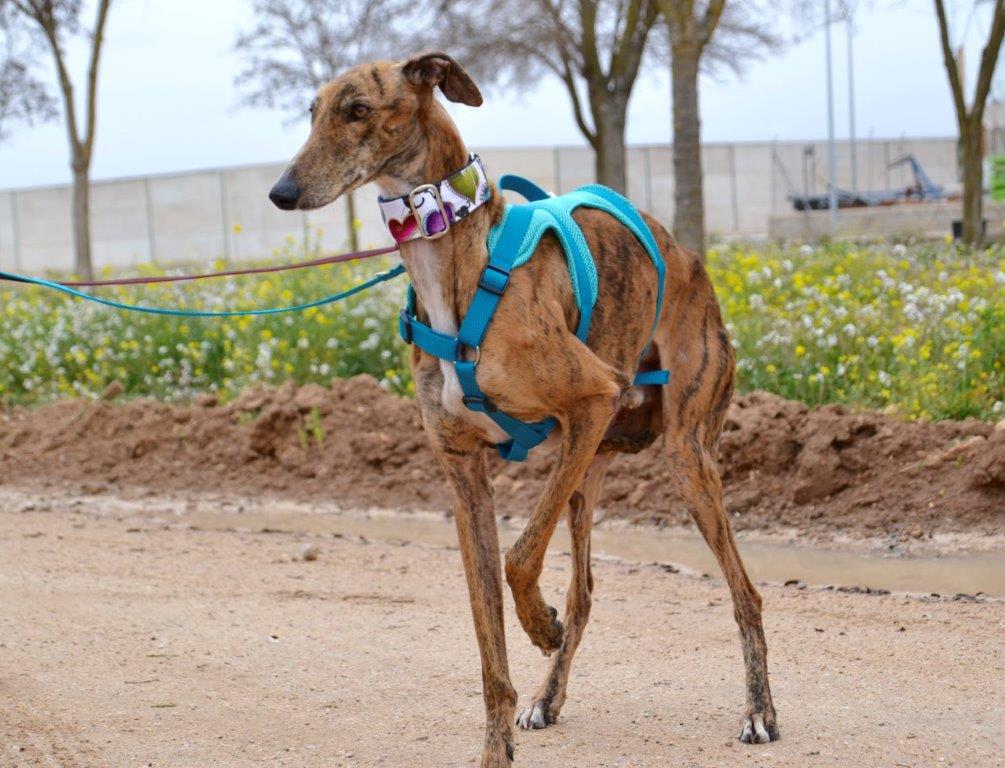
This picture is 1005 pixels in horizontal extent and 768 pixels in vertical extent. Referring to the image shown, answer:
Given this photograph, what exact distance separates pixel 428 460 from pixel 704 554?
238cm

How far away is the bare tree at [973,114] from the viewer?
16.8m

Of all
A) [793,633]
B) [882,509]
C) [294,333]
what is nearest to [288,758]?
[793,633]

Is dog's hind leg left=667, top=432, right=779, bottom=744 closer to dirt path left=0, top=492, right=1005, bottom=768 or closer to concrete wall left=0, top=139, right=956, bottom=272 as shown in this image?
dirt path left=0, top=492, right=1005, bottom=768

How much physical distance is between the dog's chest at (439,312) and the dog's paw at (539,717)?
1.18 metres

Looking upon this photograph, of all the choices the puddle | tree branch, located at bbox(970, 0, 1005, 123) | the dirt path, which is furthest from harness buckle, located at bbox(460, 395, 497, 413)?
tree branch, located at bbox(970, 0, 1005, 123)

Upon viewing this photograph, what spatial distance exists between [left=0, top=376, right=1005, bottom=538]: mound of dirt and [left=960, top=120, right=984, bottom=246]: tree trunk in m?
9.35

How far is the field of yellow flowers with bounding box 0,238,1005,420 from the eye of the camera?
8445mm

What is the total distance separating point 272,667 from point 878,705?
2.32 metres

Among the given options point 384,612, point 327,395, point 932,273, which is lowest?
point 384,612

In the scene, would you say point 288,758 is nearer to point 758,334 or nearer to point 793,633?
point 793,633

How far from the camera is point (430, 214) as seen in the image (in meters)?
3.92

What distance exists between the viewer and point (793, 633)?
5477 mm

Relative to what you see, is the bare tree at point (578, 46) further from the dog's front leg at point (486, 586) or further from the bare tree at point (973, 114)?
the dog's front leg at point (486, 586)

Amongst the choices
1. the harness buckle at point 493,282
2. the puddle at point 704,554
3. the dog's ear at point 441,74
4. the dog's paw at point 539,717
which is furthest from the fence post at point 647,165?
the harness buckle at point 493,282
